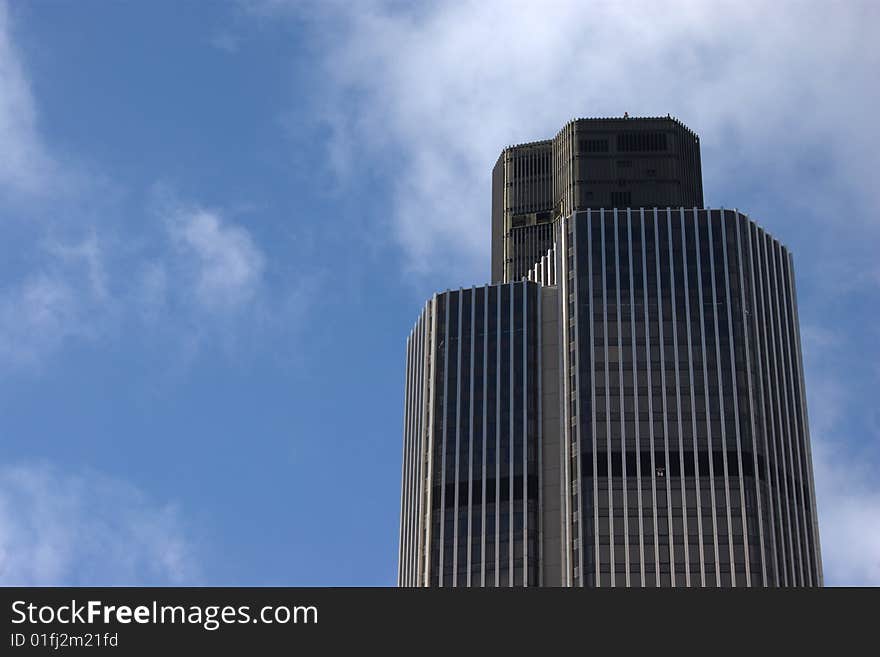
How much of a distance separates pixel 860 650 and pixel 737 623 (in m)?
4.72

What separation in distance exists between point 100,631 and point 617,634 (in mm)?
20008

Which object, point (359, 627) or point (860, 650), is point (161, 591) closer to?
point (359, 627)

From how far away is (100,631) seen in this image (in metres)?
56.2

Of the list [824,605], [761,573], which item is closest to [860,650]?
[824,605]

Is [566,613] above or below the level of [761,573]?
below

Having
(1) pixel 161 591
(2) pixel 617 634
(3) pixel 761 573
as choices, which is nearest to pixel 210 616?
(1) pixel 161 591

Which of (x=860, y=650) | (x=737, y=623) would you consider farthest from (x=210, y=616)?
(x=860, y=650)

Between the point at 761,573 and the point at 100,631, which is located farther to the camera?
the point at 761,573

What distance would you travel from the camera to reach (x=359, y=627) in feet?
189

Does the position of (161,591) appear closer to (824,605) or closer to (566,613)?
(566,613)

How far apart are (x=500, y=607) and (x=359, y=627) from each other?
18.9ft

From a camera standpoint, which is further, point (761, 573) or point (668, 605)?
point (761, 573)

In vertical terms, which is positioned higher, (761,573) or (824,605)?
(761,573)

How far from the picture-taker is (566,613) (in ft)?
192
